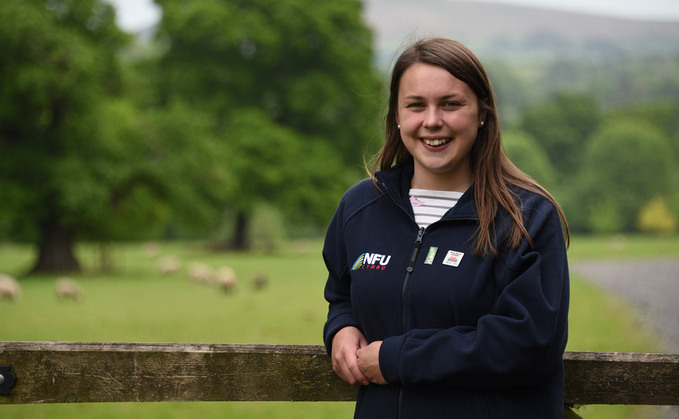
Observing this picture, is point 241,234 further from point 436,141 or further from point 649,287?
point 436,141

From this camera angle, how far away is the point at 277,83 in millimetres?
38719

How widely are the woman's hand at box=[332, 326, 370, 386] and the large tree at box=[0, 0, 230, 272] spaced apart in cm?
2079

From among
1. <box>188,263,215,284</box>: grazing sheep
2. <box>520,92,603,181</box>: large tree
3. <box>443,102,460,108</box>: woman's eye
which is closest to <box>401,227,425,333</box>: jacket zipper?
<box>443,102,460,108</box>: woman's eye

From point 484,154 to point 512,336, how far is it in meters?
0.65

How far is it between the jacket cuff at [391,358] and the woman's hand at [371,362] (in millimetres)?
21

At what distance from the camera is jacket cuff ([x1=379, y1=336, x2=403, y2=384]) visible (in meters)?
2.26

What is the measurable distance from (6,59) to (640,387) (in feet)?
73.4

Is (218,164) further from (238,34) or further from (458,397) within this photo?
(458,397)

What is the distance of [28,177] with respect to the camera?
22688 millimetres

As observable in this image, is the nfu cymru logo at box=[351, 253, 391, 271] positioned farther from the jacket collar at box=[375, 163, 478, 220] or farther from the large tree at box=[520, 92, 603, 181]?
the large tree at box=[520, 92, 603, 181]

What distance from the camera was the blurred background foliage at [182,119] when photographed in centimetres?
2194

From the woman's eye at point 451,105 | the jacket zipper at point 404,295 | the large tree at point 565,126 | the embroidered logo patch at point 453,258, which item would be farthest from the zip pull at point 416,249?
the large tree at point 565,126

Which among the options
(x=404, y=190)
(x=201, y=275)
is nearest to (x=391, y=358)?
(x=404, y=190)

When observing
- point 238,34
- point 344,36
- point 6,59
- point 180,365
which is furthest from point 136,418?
point 344,36
